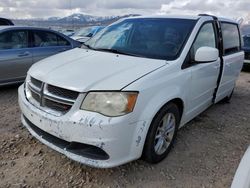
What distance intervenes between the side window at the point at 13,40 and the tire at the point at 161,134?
3975 mm

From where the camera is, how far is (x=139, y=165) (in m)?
3.15

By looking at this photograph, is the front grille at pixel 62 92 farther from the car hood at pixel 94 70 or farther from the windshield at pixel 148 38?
the windshield at pixel 148 38

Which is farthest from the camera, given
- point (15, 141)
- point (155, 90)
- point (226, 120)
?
point (226, 120)

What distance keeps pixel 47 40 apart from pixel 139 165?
170 inches

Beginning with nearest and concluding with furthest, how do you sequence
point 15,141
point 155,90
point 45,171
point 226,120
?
1. point 155,90
2. point 45,171
3. point 15,141
4. point 226,120

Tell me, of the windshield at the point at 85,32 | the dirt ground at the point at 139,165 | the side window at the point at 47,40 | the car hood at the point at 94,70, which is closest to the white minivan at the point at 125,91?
the car hood at the point at 94,70

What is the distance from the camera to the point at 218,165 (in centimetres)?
327

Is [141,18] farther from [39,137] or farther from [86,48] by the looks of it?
[39,137]

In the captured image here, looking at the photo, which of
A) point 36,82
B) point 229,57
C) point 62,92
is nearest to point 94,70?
point 62,92

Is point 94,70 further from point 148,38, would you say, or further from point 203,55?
point 203,55

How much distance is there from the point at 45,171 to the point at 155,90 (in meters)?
1.44

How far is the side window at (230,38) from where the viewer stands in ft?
14.6

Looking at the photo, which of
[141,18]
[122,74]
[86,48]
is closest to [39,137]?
[122,74]

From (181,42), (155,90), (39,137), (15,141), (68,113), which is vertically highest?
(181,42)
